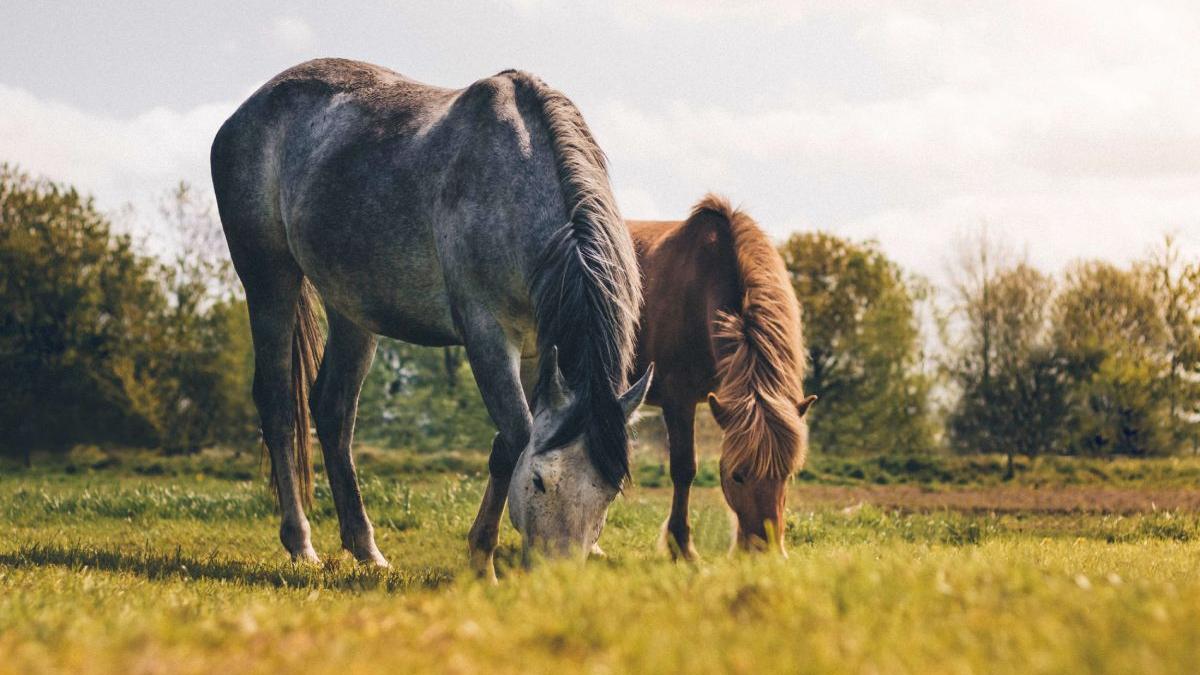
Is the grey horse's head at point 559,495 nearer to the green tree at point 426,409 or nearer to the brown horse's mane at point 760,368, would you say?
the brown horse's mane at point 760,368

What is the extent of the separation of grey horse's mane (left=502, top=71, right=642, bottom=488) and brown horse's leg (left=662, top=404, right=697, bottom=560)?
8.60 feet

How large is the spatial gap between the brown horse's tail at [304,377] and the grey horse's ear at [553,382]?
3.79 metres

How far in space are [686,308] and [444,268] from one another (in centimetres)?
248

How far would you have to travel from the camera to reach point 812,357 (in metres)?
27.6

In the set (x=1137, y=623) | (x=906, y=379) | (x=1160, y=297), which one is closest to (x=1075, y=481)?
(x=1160, y=297)

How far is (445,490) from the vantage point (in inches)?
492

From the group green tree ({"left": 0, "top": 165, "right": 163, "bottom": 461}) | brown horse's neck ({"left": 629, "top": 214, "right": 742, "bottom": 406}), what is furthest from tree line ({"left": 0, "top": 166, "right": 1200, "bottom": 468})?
brown horse's neck ({"left": 629, "top": 214, "right": 742, "bottom": 406})

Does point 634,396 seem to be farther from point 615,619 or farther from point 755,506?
point 615,619

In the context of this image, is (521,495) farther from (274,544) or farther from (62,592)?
(274,544)

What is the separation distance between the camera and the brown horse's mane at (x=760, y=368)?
6188 mm

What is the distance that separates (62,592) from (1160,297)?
28.5 meters

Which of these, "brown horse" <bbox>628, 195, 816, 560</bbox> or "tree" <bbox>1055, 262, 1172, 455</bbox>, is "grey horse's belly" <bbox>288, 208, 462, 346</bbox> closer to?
"brown horse" <bbox>628, 195, 816, 560</bbox>

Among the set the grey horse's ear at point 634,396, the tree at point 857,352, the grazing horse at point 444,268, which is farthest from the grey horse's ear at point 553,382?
the tree at point 857,352

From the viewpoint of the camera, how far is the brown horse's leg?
8.13 m
